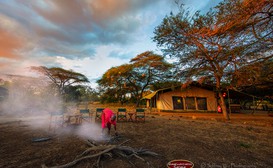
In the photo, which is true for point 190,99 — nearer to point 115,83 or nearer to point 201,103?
point 201,103

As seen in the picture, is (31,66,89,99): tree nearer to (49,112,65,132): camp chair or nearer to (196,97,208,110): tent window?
(49,112,65,132): camp chair

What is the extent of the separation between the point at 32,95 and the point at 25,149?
44.1 ft

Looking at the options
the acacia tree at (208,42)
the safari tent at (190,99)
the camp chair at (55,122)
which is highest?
the acacia tree at (208,42)

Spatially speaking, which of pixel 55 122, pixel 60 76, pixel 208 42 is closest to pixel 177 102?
pixel 208 42

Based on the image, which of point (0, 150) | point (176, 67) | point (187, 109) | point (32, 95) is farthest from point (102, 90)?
point (0, 150)

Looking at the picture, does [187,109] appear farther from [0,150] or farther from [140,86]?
[0,150]

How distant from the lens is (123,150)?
123 inches

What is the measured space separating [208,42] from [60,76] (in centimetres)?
2207

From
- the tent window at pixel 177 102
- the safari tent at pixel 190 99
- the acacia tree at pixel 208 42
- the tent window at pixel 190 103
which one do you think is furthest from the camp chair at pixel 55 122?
the tent window at pixel 190 103

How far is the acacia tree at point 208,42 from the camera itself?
4.81 metres

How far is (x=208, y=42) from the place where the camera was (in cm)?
644

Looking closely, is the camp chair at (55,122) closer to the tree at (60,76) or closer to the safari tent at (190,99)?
the safari tent at (190,99)

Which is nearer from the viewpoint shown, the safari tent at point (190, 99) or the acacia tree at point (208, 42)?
the acacia tree at point (208, 42)

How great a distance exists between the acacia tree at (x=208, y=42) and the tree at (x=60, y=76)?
1788cm
